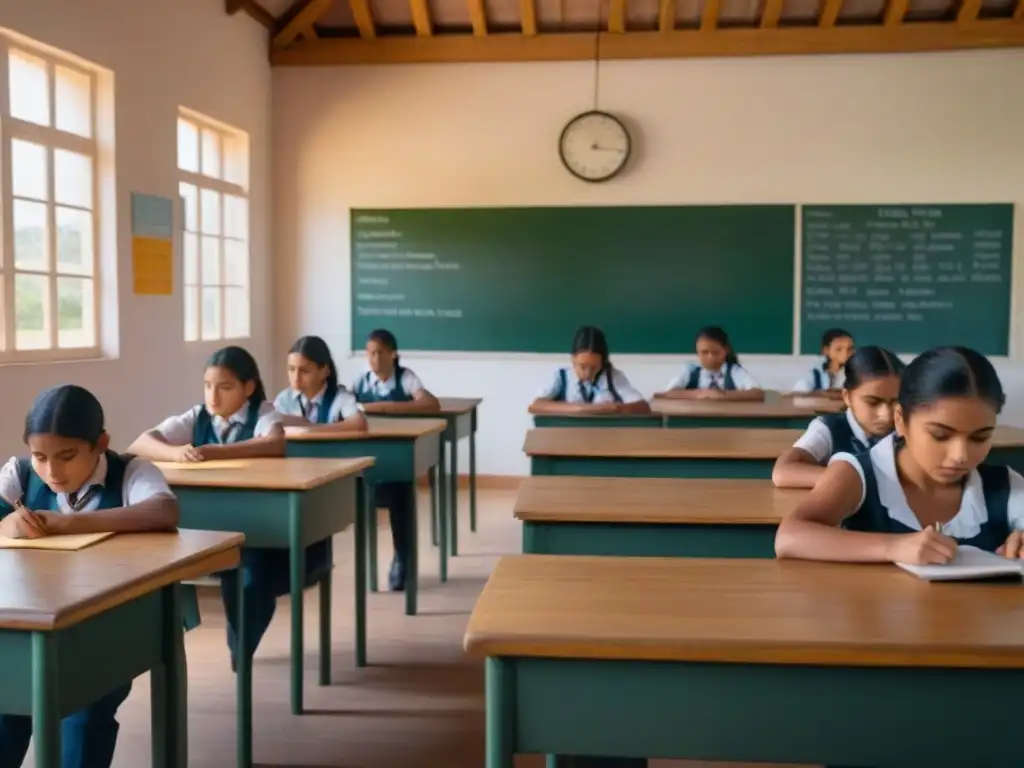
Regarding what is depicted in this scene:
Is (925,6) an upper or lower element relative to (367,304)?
upper

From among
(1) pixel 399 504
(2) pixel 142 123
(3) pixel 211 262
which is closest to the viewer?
(1) pixel 399 504

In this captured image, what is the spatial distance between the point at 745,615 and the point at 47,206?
162 inches

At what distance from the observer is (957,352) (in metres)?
1.84

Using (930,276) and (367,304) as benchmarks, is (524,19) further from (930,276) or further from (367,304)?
(930,276)

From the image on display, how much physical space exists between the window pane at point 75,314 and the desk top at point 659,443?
230 centimetres

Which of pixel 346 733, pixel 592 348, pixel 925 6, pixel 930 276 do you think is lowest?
pixel 346 733

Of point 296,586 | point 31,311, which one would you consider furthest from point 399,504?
point 31,311

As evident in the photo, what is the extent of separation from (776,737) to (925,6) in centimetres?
637

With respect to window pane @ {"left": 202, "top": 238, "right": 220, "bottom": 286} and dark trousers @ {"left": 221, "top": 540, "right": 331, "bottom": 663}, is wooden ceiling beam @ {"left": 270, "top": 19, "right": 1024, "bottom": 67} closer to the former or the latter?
window pane @ {"left": 202, "top": 238, "right": 220, "bottom": 286}

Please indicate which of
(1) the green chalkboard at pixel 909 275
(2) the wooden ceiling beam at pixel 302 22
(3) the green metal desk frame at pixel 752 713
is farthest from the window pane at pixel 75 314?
(1) the green chalkboard at pixel 909 275

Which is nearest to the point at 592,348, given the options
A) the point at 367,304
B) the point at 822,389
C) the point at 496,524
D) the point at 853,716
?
the point at 496,524

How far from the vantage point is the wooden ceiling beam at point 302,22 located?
22.1 ft

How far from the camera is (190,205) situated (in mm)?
6035

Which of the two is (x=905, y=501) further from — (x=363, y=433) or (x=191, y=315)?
(x=191, y=315)
